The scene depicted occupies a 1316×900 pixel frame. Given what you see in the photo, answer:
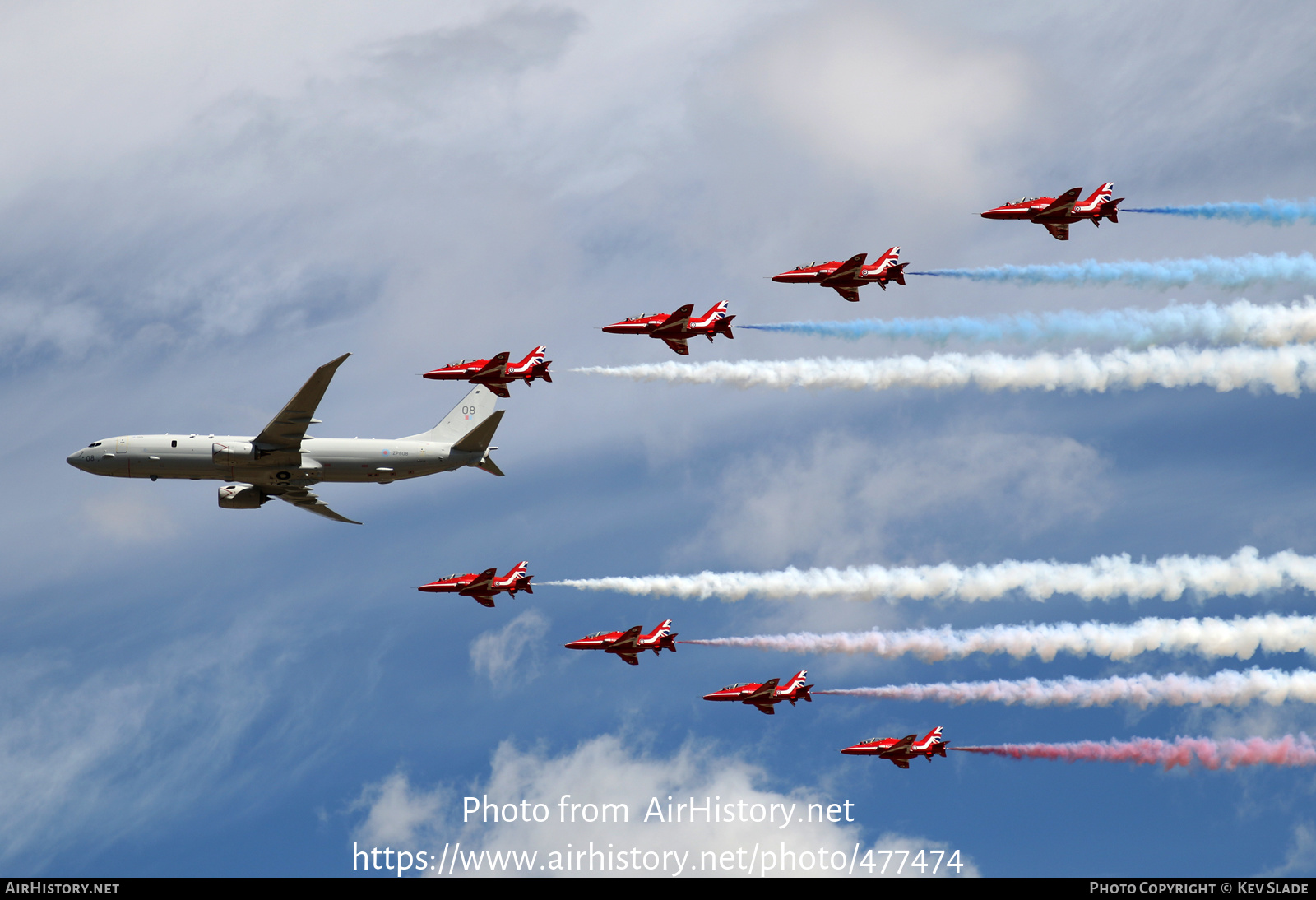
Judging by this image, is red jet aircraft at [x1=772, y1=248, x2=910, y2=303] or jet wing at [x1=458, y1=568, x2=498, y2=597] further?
jet wing at [x1=458, y1=568, x2=498, y2=597]

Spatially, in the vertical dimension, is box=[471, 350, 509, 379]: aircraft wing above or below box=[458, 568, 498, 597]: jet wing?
above

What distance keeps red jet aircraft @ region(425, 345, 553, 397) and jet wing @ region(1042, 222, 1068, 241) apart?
117 feet

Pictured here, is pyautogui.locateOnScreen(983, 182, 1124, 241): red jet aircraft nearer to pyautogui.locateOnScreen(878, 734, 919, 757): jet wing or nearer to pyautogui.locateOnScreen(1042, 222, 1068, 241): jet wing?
pyautogui.locateOnScreen(1042, 222, 1068, 241): jet wing

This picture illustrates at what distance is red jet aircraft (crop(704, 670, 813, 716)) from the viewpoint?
355ft

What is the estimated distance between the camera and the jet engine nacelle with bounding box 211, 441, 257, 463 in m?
96.7

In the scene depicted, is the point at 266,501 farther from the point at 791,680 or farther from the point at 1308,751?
the point at 1308,751

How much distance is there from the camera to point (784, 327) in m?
97.9

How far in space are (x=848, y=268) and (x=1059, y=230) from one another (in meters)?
13.7

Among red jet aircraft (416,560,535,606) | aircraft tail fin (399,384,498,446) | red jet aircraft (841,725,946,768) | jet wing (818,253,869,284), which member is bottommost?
red jet aircraft (841,725,946,768)

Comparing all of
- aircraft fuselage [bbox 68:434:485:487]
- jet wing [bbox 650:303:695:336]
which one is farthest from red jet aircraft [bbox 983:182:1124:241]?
aircraft fuselage [bbox 68:434:485:487]

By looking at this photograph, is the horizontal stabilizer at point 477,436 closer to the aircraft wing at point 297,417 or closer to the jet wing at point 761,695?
the aircraft wing at point 297,417

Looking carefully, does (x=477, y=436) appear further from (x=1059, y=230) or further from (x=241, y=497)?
(x=1059, y=230)

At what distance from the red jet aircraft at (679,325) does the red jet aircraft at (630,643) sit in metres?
23.4

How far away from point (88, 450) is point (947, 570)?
58342 mm
